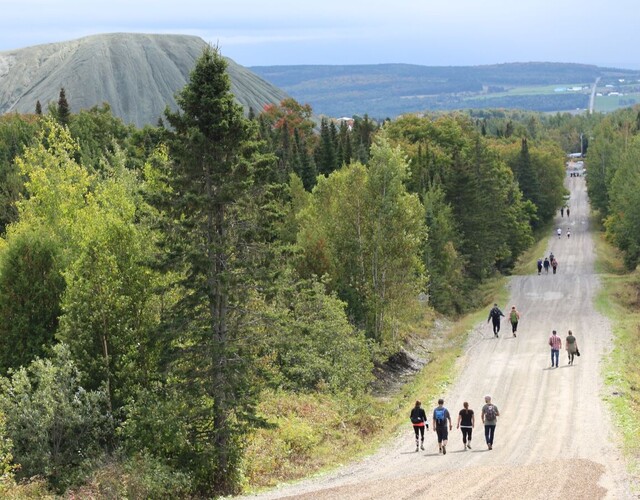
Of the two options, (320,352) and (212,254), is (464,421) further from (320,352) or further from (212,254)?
(320,352)

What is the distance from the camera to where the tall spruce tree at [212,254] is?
21.1m

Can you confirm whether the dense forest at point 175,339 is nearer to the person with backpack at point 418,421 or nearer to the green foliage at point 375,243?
the person with backpack at point 418,421

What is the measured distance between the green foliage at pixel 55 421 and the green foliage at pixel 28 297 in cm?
250

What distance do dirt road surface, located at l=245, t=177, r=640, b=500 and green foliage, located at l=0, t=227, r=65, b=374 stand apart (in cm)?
894

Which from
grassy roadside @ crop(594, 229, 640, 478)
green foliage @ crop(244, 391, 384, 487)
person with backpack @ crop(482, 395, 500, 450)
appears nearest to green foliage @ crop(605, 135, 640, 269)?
grassy roadside @ crop(594, 229, 640, 478)

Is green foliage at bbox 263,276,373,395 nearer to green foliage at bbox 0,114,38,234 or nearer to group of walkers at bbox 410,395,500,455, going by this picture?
group of walkers at bbox 410,395,500,455

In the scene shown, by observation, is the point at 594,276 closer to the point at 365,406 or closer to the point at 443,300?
the point at 443,300

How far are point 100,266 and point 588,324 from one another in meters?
29.5

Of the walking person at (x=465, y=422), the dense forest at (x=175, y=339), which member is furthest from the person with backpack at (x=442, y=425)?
the dense forest at (x=175, y=339)

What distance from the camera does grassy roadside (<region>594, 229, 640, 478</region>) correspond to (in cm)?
2403

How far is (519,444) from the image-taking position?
78.1 ft

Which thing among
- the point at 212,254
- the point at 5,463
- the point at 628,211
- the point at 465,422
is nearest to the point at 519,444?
the point at 465,422

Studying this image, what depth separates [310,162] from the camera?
76.5 meters

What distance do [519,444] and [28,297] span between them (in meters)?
14.9
